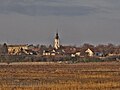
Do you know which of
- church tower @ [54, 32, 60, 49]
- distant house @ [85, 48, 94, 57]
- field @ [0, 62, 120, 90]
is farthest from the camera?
church tower @ [54, 32, 60, 49]

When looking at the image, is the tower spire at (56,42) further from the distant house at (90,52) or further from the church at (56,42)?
the distant house at (90,52)

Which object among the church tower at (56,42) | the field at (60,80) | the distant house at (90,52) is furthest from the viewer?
the church tower at (56,42)

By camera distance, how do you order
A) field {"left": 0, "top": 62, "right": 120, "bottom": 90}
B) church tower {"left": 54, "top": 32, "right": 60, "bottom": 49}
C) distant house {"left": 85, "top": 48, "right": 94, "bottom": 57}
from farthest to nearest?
church tower {"left": 54, "top": 32, "right": 60, "bottom": 49}
distant house {"left": 85, "top": 48, "right": 94, "bottom": 57}
field {"left": 0, "top": 62, "right": 120, "bottom": 90}

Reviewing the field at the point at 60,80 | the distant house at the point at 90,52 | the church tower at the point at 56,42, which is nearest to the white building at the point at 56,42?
the church tower at the point at 56,42

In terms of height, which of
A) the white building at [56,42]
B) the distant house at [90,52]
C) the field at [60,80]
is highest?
the white building at [56,42]

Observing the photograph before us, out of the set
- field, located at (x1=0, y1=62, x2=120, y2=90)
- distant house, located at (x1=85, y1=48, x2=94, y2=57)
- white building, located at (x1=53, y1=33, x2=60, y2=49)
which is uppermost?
white building, located at (x1=53, y1=33, x2=60, y2=49)

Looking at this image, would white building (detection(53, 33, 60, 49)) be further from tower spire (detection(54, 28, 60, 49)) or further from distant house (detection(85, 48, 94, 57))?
distant house (detection(85, 48, 94, 57))

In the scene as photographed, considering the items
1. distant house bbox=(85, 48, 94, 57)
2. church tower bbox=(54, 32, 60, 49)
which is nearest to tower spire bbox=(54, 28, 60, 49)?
church tower bbox=(54, 32, 60, 49)

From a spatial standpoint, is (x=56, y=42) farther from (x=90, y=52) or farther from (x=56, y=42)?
(x=90, y=52)

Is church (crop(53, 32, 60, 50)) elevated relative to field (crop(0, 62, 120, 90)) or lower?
elevated

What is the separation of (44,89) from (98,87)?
456 centimetres

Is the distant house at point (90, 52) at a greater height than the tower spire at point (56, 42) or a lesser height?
lesser

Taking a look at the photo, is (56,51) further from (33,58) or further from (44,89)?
(44,89)

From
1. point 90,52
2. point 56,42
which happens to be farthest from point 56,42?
point 90,52
